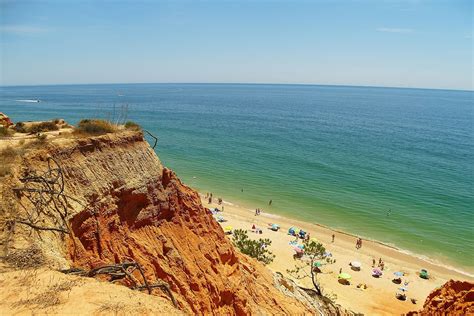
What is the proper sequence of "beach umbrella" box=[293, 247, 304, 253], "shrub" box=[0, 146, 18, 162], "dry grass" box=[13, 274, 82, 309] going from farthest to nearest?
"beach umbrella" box=[293, 247, 304, 253] → "shrub" box=[0, 146, 18, 162] → "dry grass" box=[13, 274, 82, 309]

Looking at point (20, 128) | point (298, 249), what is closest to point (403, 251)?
point (298, 249)


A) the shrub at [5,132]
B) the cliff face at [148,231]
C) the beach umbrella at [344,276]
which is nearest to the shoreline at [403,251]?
the beach umbrella at [344,276]

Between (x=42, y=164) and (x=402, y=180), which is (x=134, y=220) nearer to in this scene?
(x=42, y=164)

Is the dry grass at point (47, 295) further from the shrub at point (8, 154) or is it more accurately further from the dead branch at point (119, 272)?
the shrub at point (8, 154)

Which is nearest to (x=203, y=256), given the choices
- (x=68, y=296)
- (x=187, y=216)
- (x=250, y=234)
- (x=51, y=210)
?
(x=187, y=216)

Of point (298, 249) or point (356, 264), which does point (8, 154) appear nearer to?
Result: point (298, 249)

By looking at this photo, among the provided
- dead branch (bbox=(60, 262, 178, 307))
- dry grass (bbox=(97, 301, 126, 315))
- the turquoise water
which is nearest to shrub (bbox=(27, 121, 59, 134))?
dead branch (bbox=(60, 262, 178, 307))

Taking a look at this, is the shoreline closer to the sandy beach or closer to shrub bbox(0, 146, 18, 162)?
the sandy beach
